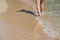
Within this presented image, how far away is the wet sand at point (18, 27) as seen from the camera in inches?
70.7

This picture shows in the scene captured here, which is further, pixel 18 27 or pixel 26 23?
pixel 26 23

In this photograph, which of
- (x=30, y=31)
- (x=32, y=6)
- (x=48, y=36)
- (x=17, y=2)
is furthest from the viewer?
(x=17, y=2)

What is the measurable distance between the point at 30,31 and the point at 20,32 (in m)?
0.13

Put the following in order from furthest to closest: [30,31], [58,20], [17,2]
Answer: [17,2], [58,20], [30,31]

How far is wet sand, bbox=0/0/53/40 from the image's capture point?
1796 millimetres

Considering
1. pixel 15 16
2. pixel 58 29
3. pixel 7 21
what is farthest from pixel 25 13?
pixel 58 29

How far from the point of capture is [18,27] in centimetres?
198

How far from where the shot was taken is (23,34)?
184 centimetres

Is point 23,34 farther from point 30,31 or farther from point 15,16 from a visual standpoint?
point 15,16

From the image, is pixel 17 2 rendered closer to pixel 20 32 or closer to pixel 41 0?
pixel 41 0

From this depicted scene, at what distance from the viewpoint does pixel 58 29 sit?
1.90 meters

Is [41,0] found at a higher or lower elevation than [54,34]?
higher

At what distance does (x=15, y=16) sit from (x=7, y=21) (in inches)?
7.1

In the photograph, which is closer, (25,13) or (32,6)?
(25,13)
